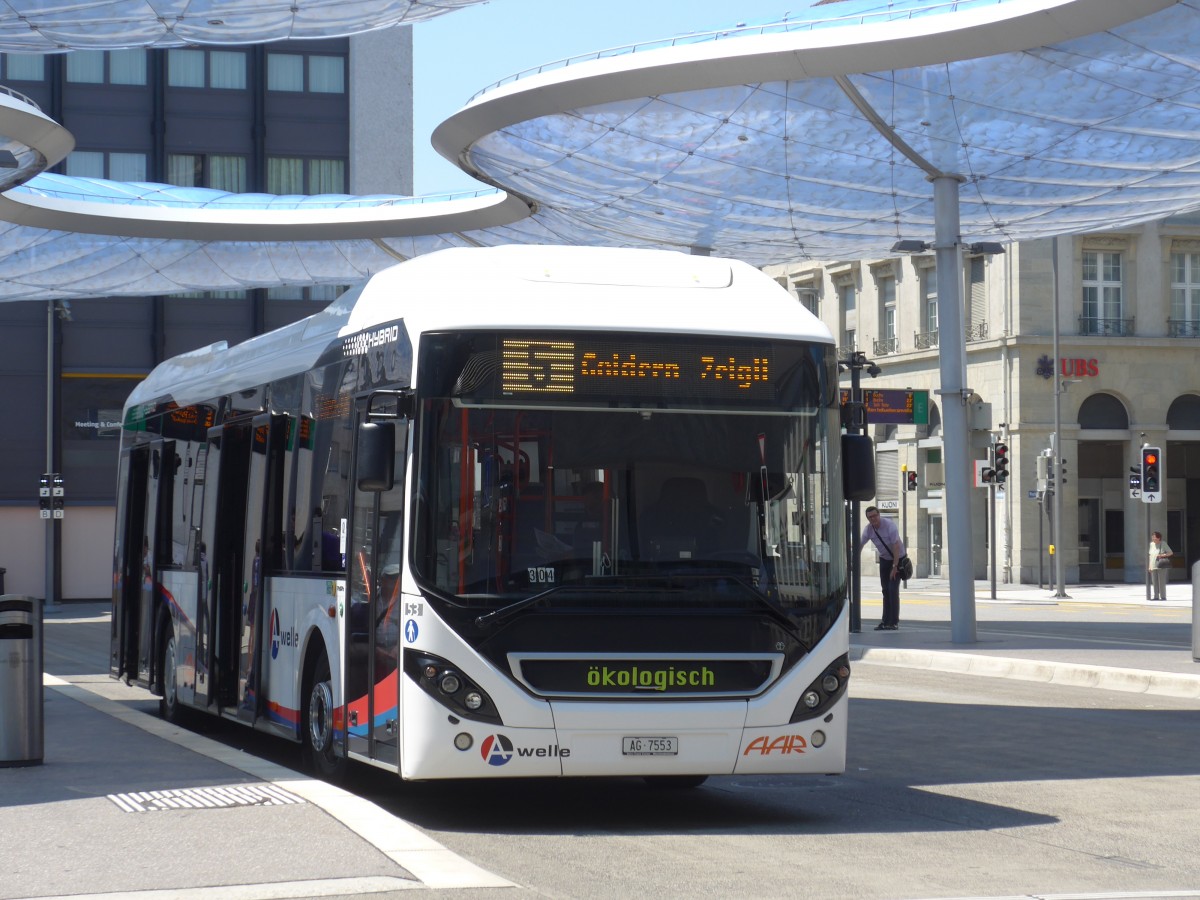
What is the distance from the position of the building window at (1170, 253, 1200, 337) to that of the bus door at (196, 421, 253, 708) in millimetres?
46609

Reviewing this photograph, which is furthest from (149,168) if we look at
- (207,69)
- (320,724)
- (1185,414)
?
(320,724)

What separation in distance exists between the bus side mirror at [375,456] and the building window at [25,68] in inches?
1786

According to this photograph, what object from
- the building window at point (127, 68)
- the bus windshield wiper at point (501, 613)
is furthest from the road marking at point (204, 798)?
the building window at point (127, 68)

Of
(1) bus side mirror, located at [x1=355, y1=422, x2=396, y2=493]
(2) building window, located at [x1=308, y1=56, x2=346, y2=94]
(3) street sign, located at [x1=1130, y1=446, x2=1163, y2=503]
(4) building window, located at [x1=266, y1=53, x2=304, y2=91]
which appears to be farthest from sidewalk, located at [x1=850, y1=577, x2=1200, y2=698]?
(4) building window, located at [x1=266, y1=53, x2=304, y2=91]

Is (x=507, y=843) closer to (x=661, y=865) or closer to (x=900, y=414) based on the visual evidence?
(x=661, y=865)

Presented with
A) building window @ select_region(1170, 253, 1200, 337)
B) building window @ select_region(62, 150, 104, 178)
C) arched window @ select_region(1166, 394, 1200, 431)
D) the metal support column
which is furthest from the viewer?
arched window @ select_region(1166, 394, 1200, 431)

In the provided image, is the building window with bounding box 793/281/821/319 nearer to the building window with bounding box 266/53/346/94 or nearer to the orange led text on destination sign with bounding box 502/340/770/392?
the building window with bounding box 266/53/346/94

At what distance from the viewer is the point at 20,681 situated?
1168 cm

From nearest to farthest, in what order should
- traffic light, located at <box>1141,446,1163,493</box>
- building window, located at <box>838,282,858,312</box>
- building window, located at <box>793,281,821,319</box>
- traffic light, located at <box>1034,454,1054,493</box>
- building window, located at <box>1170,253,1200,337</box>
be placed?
traffic light, located at <box>1141,446,1163,493</box>, traffic light, located at <box>1034,454,1054,493</box>, building window, located at <box>1170,253,1200,337</box>, building window, located at <box>838,282,858,312</box>, building window, located at <box>793,281,821,319</box>

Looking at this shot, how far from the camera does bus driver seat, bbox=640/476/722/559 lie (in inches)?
Result: 381

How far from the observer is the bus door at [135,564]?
1706cm

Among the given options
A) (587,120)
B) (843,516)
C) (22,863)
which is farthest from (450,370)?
(587,120)

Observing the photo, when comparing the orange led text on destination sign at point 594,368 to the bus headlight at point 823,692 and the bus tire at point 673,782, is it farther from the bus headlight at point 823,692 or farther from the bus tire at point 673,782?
the bus tire at point 673,782

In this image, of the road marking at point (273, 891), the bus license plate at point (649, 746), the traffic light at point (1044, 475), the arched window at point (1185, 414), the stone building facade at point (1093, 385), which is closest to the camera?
the road marking at point (273, 891)
